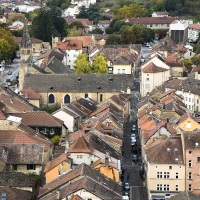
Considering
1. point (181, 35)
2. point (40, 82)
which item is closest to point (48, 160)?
point (40, 82)

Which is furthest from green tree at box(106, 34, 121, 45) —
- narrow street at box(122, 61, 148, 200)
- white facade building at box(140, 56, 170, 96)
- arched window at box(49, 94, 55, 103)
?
narrow street at box(122, 61, 148, 200)

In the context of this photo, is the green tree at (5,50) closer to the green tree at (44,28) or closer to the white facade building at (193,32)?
the green tree at (44,28)

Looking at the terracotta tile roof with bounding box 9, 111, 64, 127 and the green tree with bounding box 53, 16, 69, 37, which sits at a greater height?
the green tree with bounding box 53, 16, 69, 37

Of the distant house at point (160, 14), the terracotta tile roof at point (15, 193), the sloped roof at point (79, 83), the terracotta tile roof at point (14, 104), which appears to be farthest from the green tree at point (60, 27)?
the terracotta tile roof at point (15, 193)

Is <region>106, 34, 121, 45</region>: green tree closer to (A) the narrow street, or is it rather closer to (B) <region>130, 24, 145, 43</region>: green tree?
(B) <region>130, 24, 145, 43</region>: green tree

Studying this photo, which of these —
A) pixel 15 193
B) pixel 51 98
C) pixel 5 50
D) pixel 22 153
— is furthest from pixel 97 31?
pixel 15 193

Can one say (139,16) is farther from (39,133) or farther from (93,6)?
(39,133)
